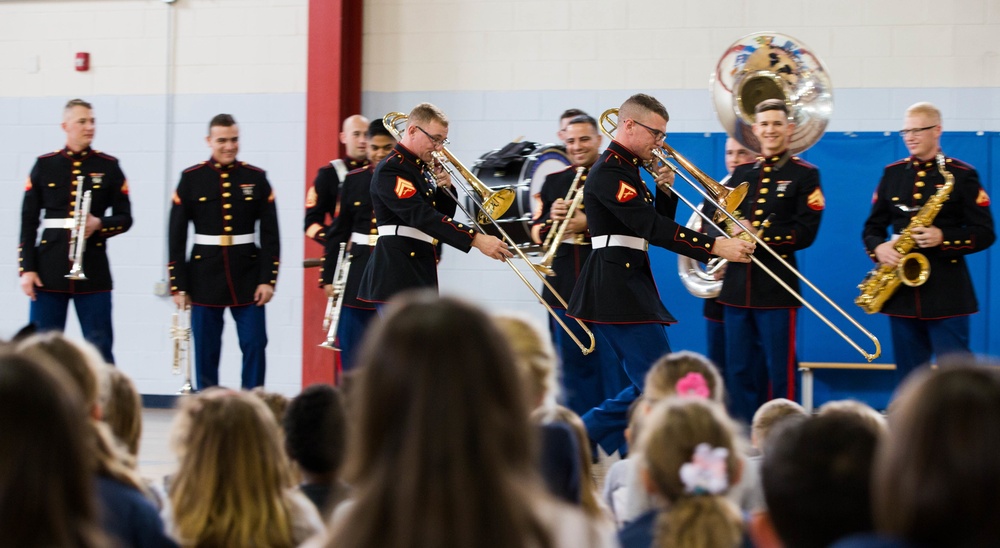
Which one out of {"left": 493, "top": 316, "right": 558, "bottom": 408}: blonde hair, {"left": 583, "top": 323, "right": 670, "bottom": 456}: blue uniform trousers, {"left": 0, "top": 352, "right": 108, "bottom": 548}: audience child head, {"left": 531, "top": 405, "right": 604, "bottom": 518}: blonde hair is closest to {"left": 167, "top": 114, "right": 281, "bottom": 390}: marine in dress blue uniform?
{"left": 583, "top": 323, "right": 670, "bottom": 456}: blue uniform trousers

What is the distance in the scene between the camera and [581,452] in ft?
8.92

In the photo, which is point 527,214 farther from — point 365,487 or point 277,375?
point 365,487

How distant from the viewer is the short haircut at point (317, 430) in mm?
2705

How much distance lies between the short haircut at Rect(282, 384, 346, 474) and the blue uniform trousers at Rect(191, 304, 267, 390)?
11.7ft

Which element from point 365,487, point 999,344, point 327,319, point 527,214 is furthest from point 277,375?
point 365,487

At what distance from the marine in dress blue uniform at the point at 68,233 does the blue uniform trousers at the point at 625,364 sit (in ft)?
9.38

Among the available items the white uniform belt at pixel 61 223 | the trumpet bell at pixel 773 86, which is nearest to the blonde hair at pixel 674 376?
the trumpet bell at pixel 773 86

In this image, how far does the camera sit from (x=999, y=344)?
22.6 feet

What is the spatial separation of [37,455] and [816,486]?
1137 millimetres

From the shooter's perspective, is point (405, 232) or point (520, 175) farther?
point (520, 175)

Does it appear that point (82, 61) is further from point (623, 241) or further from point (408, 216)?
point (623, 241)

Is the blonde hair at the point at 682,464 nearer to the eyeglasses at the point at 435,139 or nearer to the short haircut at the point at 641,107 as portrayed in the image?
the short haircut at the point at 641,107

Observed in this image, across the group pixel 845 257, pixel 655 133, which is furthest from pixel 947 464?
pixel 845 257

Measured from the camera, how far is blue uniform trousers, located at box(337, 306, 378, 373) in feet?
20.4
